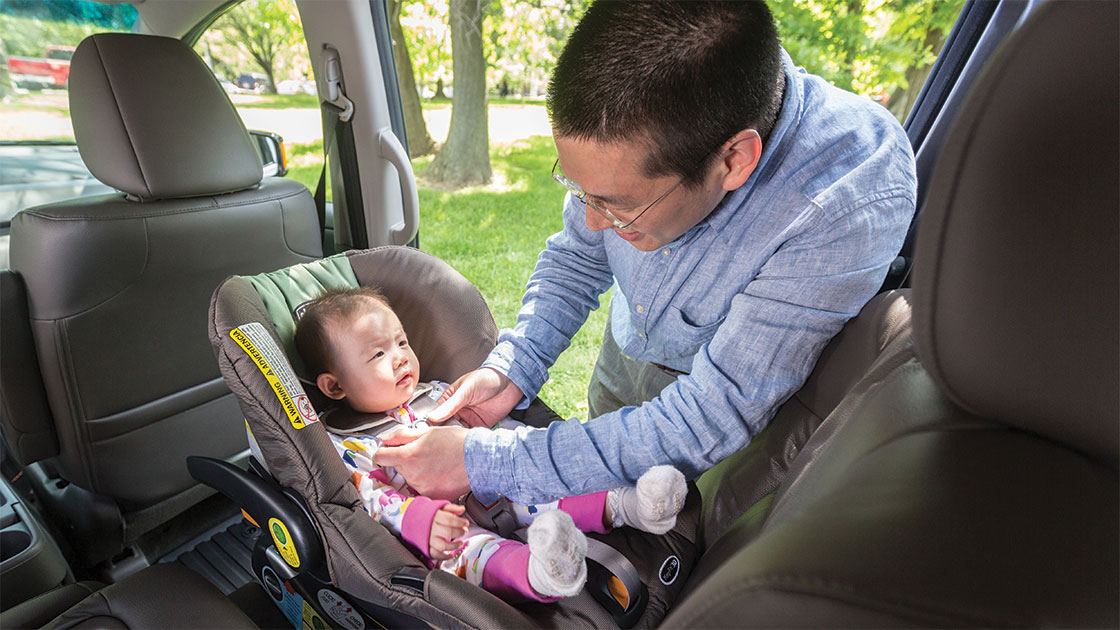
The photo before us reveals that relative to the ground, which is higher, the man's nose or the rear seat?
the man's nose

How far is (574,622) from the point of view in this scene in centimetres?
118

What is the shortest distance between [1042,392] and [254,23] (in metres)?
4.71

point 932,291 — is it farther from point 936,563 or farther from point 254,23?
point 254,23

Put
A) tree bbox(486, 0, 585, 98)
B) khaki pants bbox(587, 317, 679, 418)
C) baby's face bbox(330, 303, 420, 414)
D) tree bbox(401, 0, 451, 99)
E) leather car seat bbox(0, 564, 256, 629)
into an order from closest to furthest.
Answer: leather car seat bbox(0, 564, 256, 629), khaki pants bbox(587, 317, 679, 418), baby's face bbox(330, 303, 420, 414), tree bbox(486, 0, 585, 98), tree bbox(401, 0, 451, 99)

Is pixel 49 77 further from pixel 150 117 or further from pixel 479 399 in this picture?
pixel 479 399

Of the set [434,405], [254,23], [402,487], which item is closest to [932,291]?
[402,487]

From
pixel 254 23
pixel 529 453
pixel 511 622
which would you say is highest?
pixel 254 23

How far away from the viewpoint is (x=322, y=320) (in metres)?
1.66

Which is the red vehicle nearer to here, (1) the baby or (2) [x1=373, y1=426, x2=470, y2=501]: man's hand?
(1) the baby

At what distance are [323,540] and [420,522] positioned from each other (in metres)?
0.20

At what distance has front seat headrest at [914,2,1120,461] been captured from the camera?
43 centimetres

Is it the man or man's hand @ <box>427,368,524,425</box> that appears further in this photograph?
man's hand @ <box>427,368,524,425</box>

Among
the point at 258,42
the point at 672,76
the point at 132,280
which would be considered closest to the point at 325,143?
the point at 132,280

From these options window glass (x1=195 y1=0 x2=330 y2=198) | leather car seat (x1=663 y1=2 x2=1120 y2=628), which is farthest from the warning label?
window glass (x1=195 y1=0 x2=330 y2=198)
